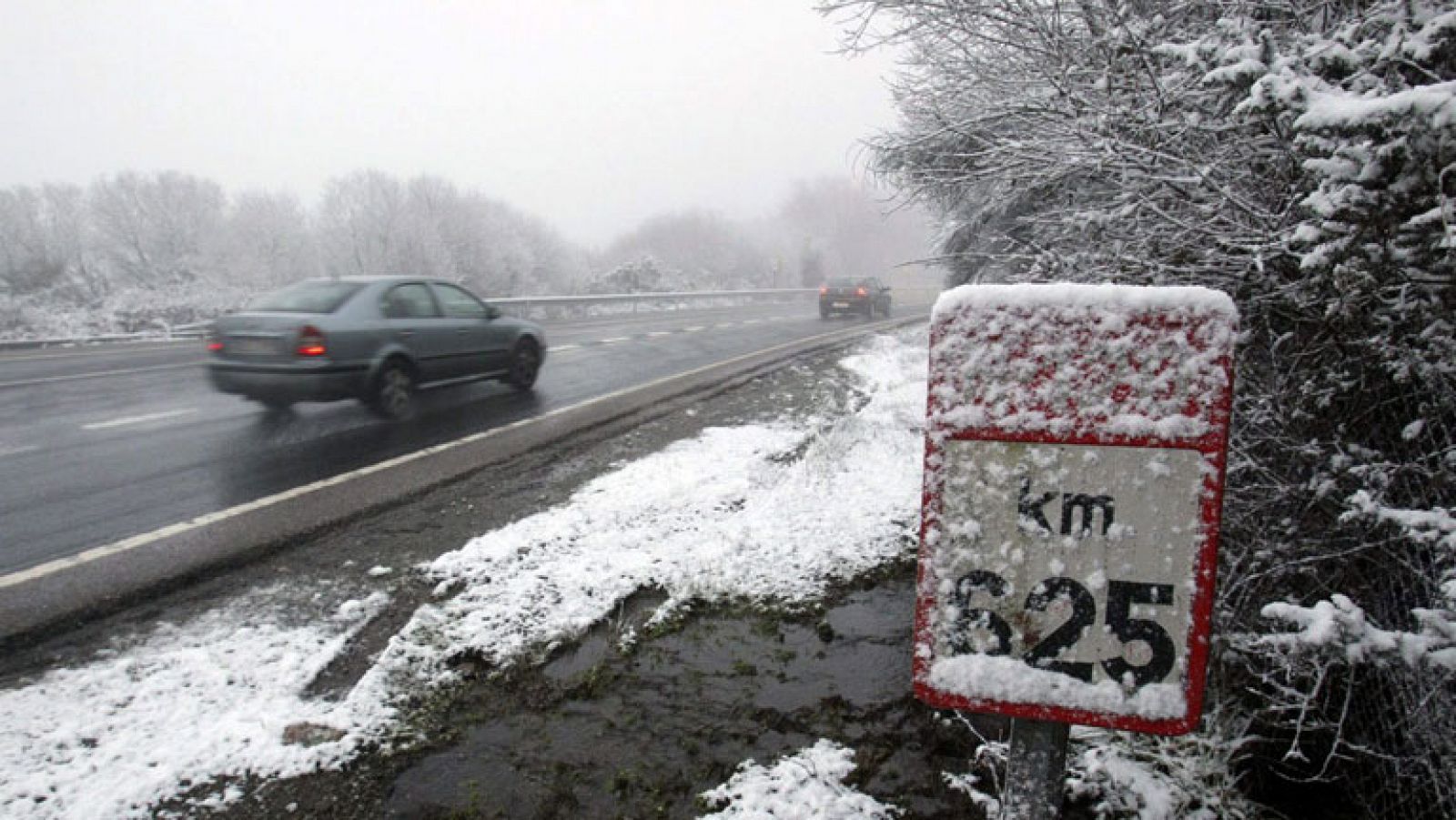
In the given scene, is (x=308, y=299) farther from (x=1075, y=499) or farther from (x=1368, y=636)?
(x=1368, y=636)

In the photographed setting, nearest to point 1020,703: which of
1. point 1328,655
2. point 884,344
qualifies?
point 1328,655

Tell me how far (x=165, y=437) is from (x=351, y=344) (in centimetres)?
180

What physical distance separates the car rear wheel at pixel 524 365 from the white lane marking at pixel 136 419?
3461 mm

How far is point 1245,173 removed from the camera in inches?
106

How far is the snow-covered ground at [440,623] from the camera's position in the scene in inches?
93.1

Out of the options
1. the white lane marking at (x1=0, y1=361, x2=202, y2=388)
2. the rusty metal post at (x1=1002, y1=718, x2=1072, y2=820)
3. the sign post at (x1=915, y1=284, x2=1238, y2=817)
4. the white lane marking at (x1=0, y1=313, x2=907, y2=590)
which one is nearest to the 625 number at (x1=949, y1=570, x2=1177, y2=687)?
the sign post at (x1=915, y1=284, x2=1238, y2=817)

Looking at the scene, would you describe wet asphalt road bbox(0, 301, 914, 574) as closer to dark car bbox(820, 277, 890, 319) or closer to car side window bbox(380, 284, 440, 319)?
car side window bbox(380, 284, 440, 319)

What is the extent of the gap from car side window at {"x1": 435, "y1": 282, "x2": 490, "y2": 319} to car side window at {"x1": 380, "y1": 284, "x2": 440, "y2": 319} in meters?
0.19

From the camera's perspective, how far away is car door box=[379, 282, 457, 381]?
25.6 ft

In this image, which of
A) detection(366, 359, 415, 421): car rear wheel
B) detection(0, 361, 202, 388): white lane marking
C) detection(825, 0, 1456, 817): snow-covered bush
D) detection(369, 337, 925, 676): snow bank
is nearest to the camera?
detection(825, 0, 1456, 817): snow-covered bush

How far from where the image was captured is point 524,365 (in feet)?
31.7

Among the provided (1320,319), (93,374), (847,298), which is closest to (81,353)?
(93,374)

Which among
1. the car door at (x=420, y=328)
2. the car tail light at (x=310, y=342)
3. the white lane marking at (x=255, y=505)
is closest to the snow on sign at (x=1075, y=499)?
the white lane marking at (x=255, y=505)

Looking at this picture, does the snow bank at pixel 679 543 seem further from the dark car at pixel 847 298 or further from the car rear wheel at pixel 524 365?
the dark car at pixel 847 298
